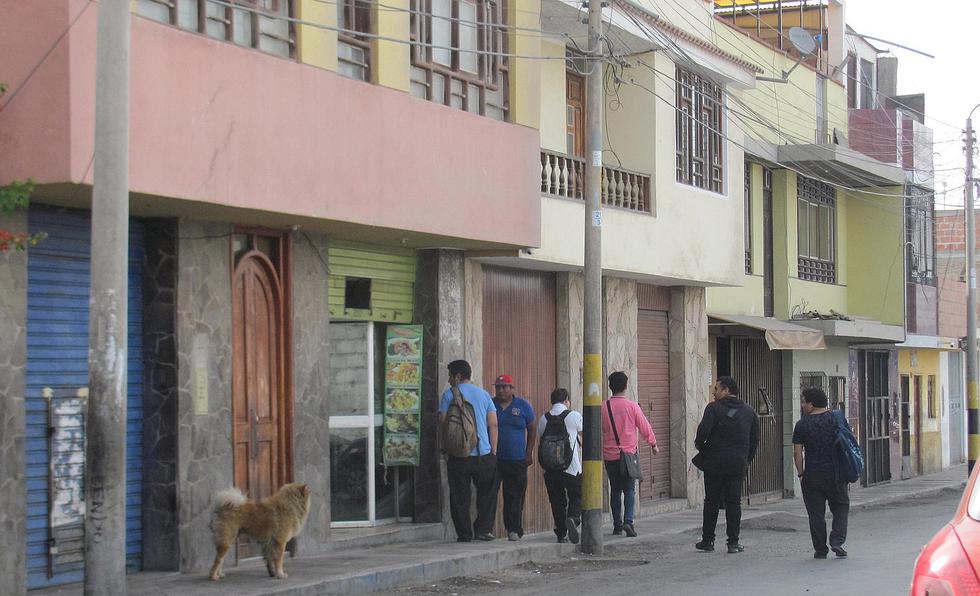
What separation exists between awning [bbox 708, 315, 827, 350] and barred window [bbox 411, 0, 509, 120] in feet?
28.4

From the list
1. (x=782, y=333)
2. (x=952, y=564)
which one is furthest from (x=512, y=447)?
(x=952, y=564)

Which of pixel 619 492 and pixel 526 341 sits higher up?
pixel 526 341

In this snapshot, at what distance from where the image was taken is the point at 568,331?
61.1 feet

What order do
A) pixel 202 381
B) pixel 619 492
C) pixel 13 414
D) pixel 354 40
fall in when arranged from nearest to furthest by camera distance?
pixel 13 414 → pixel 202 381 → pixel 354 40 → pixel 619 492

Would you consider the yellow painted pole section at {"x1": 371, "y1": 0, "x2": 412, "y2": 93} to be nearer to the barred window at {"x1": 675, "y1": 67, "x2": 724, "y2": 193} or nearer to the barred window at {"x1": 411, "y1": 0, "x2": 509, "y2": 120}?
the barred window at {"x1": 411, "y1": 0, "x2": 509, "y2": 120}

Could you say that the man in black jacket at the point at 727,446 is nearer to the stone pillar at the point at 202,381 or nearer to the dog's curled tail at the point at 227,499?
the stone pillar at the point at 202,381

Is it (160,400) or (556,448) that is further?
(556,448)

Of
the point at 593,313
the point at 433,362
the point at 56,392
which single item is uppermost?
the point at 593,313

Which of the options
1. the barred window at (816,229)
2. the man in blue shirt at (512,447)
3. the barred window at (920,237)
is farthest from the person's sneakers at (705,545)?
the barred window at (920,237)

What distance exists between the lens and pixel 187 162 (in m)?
11.1

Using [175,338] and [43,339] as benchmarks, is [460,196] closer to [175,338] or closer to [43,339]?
[175,338]

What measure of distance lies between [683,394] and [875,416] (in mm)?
11412

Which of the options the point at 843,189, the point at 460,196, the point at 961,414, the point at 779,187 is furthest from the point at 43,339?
the point at 961,414

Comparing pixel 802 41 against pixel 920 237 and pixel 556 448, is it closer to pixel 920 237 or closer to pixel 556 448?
pixel 920 237
